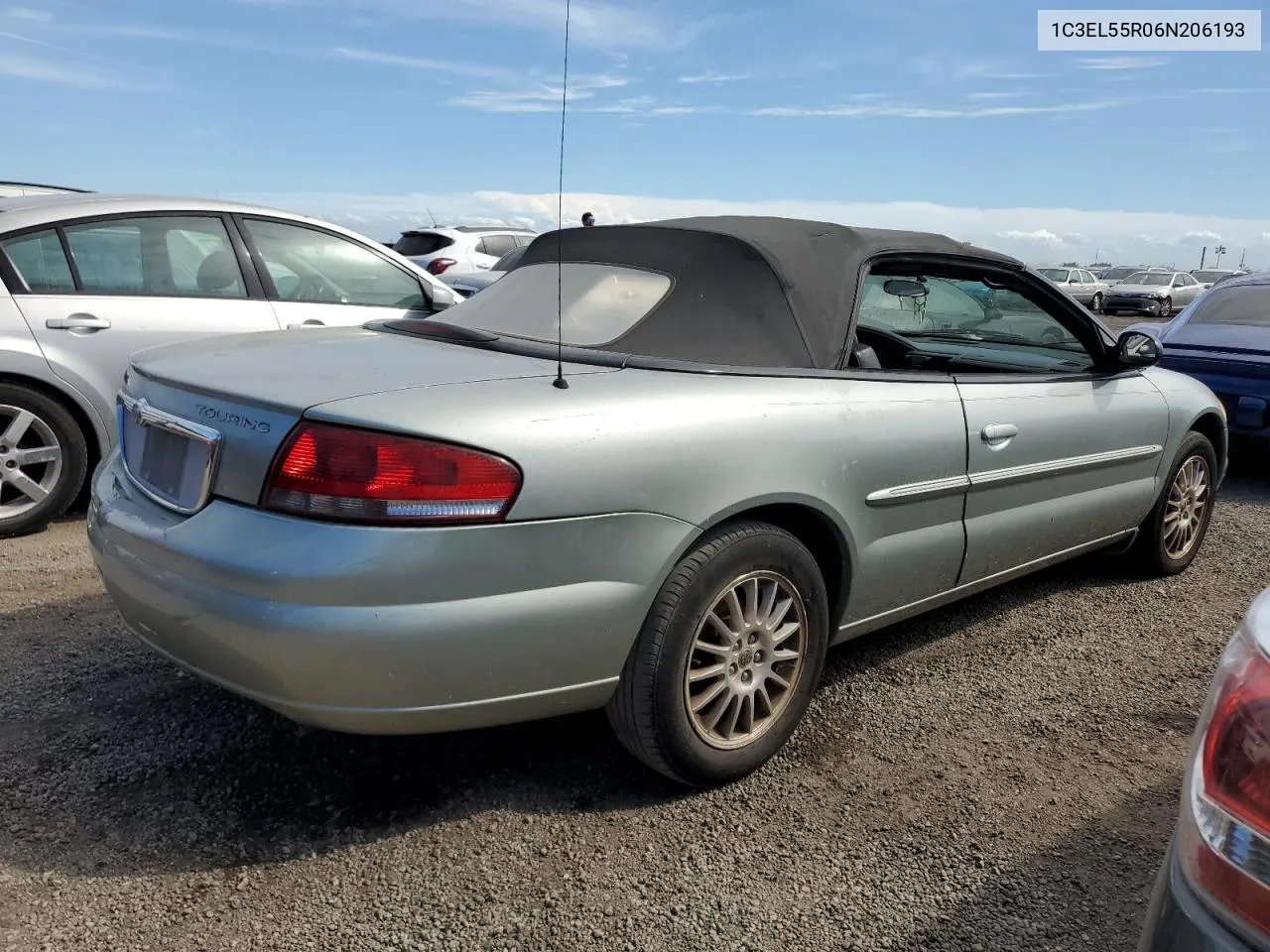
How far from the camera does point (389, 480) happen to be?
214 cm

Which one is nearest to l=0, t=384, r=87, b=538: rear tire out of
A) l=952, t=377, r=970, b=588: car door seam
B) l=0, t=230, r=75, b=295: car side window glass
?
l=0, t=230, r=75, b=295: car side window glass

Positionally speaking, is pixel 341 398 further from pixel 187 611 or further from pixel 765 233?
pixel 765 233

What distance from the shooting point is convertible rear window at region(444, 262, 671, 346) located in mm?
2895

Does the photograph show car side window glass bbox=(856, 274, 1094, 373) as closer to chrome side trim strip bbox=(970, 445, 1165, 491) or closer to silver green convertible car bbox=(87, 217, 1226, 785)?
silver green convertible car bbox=(87, 217, 1226, 785)

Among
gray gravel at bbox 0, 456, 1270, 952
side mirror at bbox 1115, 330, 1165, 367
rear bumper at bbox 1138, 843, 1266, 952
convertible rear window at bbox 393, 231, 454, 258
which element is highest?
convertible rear window at bbox 393, 231, 454, 258

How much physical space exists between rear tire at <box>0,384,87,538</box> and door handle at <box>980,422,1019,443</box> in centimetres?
395

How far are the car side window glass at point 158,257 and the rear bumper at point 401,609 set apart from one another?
9.75 feet

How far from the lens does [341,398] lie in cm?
225

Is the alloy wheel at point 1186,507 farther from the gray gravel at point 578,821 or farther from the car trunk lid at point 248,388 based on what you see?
the car trunk lid at point 248,388

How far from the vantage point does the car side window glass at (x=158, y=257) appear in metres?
4.88

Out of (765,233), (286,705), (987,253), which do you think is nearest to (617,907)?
(286,705)

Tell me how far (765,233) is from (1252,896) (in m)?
2.38

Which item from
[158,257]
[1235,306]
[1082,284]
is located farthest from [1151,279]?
[158,257]

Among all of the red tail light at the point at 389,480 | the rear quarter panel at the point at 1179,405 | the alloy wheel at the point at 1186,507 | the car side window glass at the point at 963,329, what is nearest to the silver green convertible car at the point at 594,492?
the red tail light at the point at 389,480
